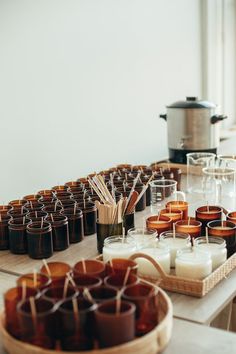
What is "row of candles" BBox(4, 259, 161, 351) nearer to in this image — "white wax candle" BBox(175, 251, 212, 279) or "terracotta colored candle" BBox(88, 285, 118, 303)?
"terracotta colored candle" BBox(88, 285, 118, 303)

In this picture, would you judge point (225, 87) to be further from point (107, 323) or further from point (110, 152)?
point (107, 323)

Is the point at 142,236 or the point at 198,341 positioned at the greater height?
the point at 142,236

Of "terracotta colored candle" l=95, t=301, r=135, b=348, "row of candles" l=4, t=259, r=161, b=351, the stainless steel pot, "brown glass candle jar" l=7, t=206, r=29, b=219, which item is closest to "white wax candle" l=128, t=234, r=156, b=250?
"row of candles" l=4, t=259, r=161, b=351

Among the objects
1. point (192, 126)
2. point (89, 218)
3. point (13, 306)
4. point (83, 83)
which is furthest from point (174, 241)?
point (83, 83)

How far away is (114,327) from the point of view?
3.33 ft

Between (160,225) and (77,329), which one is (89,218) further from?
(77,329)

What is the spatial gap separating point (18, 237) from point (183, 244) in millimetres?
533

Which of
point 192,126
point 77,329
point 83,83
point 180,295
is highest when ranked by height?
point 83,83

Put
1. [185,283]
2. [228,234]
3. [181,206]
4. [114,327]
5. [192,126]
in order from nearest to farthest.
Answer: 1. [114,327]
2. [185,283]
3. [228,234]
4. [181,206]
5. [192,126]

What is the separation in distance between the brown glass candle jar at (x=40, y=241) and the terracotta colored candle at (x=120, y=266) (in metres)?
0.44

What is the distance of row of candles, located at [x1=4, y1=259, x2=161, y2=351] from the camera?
103 centimetres

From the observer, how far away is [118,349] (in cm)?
100

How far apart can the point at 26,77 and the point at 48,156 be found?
1.42ft

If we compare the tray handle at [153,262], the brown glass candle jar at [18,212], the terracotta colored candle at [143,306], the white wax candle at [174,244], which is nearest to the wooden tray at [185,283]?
the tray handle at [153,262]
